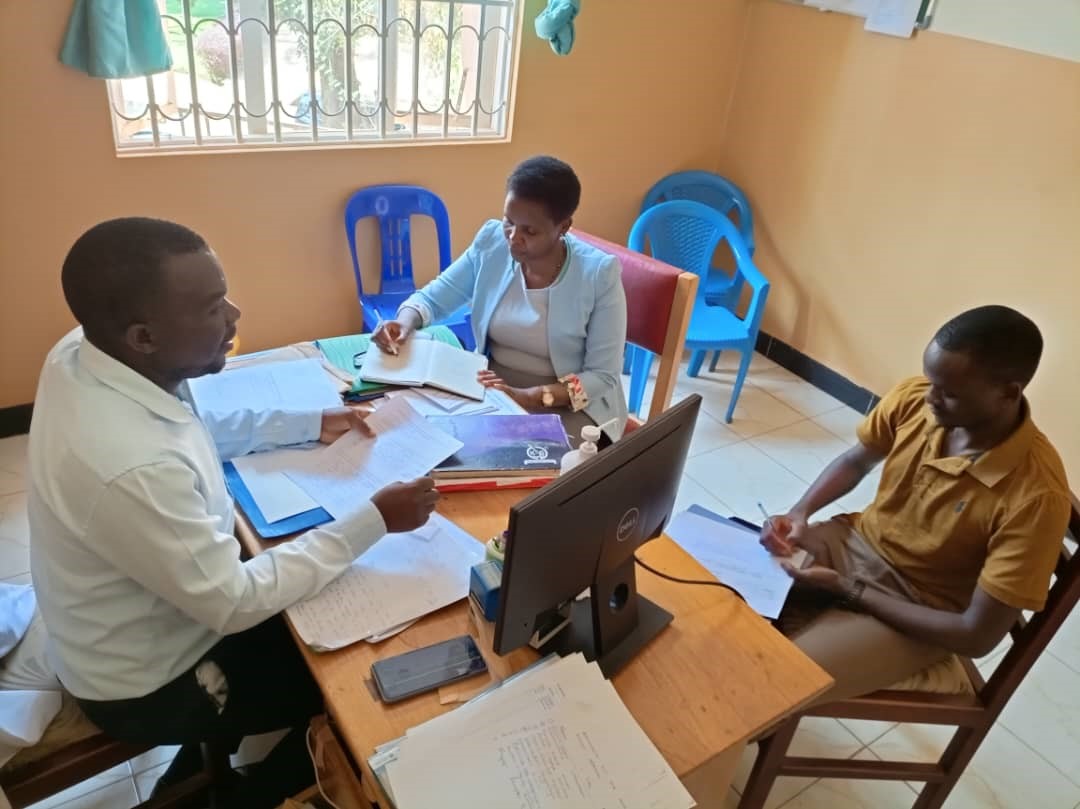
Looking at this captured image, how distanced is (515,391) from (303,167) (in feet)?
5.00

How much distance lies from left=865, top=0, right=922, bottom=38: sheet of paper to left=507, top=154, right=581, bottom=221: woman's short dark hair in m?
1.91

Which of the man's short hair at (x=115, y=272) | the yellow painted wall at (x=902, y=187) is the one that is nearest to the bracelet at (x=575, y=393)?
the man's short hair at (x=115, y=272)

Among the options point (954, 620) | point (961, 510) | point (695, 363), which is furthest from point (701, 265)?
point (954, 620)

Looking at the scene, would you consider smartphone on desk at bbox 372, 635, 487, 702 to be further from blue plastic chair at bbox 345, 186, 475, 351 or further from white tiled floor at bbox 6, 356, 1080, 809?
blue plastic chair at bbox 345, 186, 475, 351

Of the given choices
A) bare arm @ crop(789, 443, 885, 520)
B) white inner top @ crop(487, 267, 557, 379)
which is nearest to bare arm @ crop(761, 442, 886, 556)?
bare arm @ crop(789, 443, 885, 520)

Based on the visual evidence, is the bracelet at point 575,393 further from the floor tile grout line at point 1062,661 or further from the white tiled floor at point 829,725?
the floor tile grout line at point 1062,661

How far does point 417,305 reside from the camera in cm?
217

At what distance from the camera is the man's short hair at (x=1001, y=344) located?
1.41 metres

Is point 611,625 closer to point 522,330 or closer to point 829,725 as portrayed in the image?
point 522,330

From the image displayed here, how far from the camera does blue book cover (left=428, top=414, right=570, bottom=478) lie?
1.54 meters

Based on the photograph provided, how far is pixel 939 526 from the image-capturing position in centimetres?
159

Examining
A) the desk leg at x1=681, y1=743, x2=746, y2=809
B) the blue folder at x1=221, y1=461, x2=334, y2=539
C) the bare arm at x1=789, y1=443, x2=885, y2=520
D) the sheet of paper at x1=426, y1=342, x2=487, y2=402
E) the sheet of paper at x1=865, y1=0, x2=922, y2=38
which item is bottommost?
the desk leg at x1=681, y1=743, x2=746, y2=809

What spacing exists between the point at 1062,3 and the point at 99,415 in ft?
9.93

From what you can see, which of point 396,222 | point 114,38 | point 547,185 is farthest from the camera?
point 396,222
